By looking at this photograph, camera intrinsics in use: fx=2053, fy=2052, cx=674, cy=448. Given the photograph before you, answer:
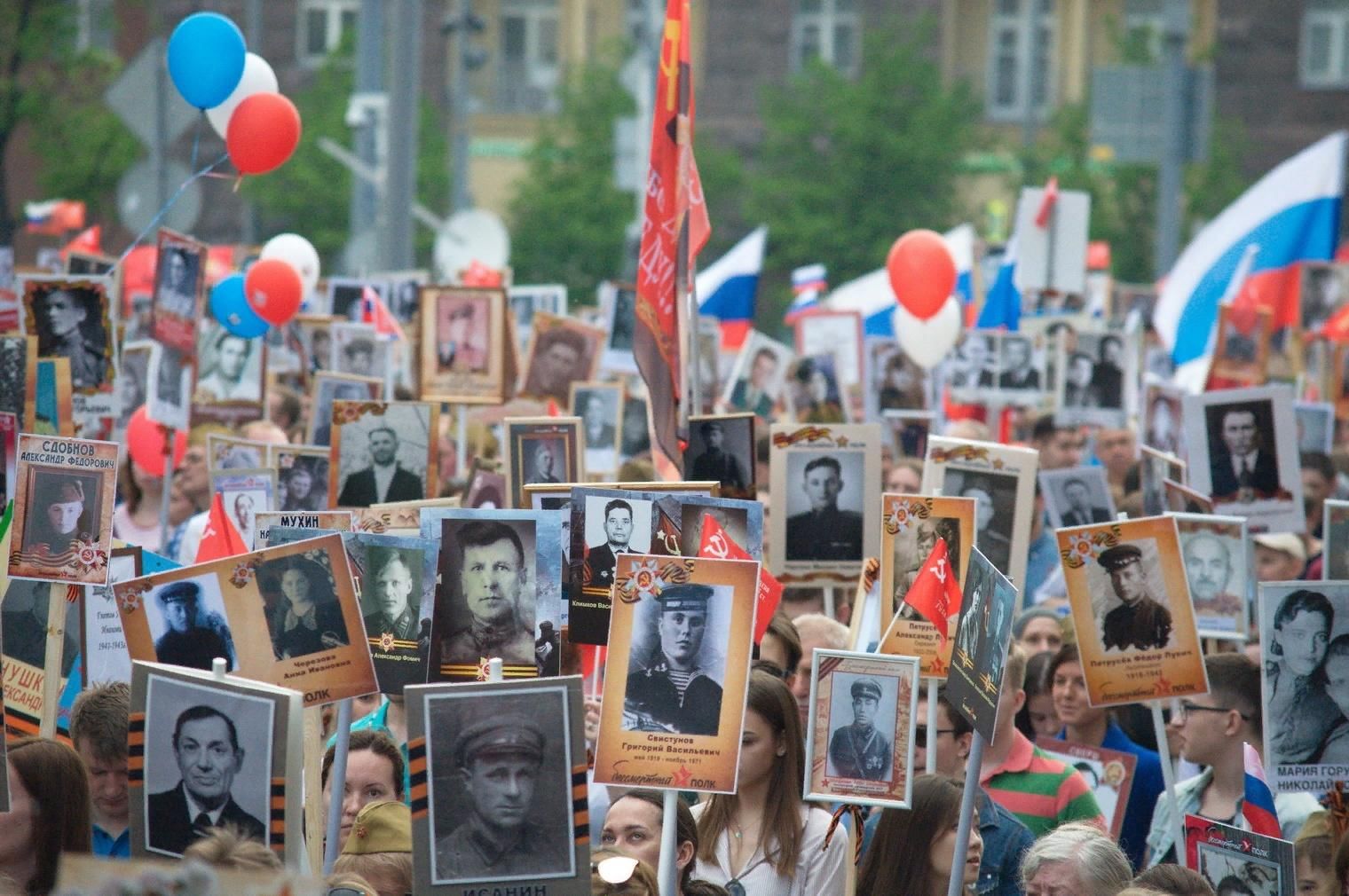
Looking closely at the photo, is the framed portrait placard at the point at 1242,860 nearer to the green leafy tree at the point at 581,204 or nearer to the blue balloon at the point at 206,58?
the blue balloon at the point at 206,58

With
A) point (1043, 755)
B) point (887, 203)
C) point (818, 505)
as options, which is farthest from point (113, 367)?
point (887, 203)

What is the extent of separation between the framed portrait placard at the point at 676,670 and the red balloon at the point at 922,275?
21.9 ft

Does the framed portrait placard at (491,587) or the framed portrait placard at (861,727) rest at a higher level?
the framed portrait placard at (491,587)

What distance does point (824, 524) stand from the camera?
6445mm

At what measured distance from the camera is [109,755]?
4395 millimetres

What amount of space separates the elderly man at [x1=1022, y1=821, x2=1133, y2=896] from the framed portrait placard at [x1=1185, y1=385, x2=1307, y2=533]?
335 cm

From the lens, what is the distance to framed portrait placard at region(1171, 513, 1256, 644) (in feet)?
20.6

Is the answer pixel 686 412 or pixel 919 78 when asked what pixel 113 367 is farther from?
pixel 919 78

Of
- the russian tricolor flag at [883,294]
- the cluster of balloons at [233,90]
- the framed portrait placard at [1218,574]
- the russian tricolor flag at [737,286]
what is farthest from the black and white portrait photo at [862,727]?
the russian tricolor flag at [737,286]

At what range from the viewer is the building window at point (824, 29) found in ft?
127

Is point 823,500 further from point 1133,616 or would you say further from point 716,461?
point 1133,616

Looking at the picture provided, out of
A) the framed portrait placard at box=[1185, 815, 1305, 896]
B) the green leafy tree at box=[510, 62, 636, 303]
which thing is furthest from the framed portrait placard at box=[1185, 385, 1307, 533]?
the green leafy tree at box=[510, 62, 636, 303]

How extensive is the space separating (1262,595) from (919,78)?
29.5 m

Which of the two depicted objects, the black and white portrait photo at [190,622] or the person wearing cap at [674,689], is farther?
the black and white portrait photo at [190,622]
